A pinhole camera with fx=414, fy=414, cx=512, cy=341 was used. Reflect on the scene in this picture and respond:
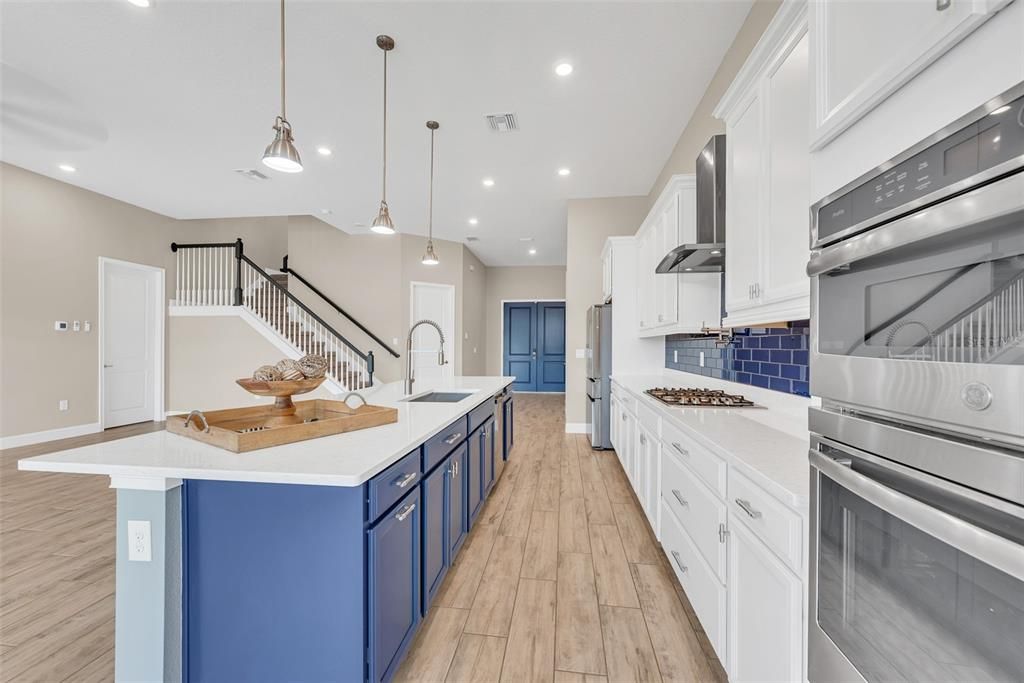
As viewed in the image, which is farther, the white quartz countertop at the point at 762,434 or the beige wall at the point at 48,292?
the beige wall at the point at 48,292

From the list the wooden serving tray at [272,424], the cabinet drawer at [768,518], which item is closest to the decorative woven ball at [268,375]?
the wooden serving tray at [272,424]

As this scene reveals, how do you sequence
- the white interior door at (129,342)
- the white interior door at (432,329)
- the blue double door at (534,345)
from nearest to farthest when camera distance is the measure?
the white interior door at (129,342) → the white interior door at (432,329) → the blue double door at (534,345)

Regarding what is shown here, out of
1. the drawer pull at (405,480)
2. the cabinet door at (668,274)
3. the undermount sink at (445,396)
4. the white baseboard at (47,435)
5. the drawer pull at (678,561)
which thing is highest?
the cabinet door at (668,274)

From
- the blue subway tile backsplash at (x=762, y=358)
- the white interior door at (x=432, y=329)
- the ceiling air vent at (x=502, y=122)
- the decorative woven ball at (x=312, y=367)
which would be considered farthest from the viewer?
the white interior door at (x=432, y=329)

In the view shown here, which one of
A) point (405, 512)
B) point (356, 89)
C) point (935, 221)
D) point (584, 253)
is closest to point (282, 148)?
point (405, 512)

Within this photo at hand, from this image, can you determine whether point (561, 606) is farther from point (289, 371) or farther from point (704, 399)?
point (289, 371)

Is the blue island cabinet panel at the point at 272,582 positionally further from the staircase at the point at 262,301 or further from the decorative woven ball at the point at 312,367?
the staircase at the point at 262,301

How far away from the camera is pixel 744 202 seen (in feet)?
5.89

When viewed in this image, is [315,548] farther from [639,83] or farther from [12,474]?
[12,474]

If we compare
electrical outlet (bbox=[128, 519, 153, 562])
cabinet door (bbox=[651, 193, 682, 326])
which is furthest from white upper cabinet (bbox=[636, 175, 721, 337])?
electrical outlet (bbox=[128, 519, 153, 562])

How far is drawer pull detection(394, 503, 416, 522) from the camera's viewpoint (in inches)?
57.6

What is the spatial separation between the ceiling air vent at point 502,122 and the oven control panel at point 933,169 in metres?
3.20

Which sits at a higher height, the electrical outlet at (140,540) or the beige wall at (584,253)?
the beige wall at (584,253)

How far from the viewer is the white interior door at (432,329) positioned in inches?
300
